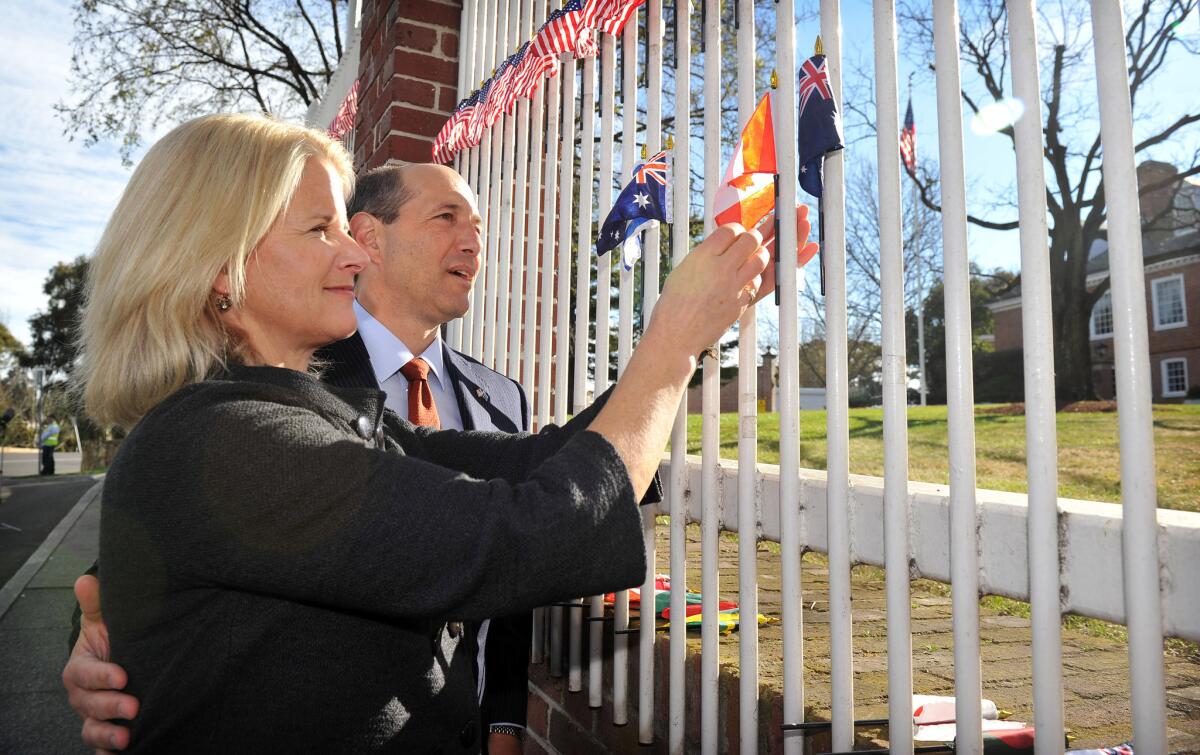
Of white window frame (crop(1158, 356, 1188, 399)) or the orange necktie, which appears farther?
white window frame (crop(1158, 356, 1188, 399))

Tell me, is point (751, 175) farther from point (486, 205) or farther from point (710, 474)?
point (486, 205)

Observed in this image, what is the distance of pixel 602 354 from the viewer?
7.17 ft

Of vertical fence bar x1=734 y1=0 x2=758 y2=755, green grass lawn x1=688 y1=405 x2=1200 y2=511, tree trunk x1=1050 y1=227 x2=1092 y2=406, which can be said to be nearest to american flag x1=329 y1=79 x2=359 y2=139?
vertical fence bar x1=734 y1=0 x2=758 y2=755

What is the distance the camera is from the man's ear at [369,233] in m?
2.33

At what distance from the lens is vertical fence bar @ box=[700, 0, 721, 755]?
5.48ft

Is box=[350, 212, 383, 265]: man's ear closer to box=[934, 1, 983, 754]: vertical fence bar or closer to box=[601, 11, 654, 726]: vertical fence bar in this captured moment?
box=[601, 11, 654, 726]: vertical fence bar

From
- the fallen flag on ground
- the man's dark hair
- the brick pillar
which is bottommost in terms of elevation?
the fallen flag on ground

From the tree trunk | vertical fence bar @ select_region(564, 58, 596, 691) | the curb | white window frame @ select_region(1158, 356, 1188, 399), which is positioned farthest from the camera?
white window frame @ select_region(1158, 356, 1188, 399)

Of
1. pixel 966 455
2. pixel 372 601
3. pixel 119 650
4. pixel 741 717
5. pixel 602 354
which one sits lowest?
pixel 741 717

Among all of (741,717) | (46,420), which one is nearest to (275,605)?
(741,717)

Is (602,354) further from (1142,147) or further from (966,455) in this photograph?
(1142,147)

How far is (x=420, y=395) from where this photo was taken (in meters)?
2.11

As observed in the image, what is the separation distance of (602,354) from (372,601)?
4.29 ft

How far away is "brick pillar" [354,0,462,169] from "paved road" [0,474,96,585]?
8.55 m
